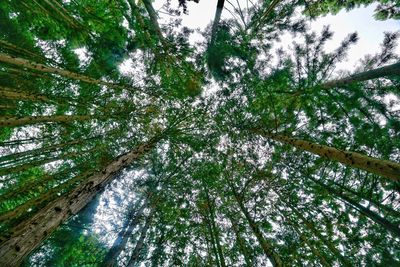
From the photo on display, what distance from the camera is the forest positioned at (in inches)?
191

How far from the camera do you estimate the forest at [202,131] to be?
15.9 feet

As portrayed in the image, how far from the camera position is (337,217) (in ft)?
22.2

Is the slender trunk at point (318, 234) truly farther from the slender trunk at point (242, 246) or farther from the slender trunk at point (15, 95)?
the slender trunk at point (15, 95)

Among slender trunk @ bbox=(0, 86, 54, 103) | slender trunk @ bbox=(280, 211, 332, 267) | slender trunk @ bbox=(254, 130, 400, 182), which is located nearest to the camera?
slender trunk @ bbox=(254, 130, 400, 182)

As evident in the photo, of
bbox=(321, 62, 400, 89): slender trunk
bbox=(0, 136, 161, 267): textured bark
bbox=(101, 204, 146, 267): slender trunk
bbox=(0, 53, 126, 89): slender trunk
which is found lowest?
bbox=(0, 136, 161, 267): textured bark

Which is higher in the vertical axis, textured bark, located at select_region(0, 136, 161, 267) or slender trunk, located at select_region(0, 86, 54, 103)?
slender trunk, located at select_region(0, 86, 54, 103)

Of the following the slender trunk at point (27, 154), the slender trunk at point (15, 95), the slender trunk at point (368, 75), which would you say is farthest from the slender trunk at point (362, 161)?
the slender trunk at point (27, 154)

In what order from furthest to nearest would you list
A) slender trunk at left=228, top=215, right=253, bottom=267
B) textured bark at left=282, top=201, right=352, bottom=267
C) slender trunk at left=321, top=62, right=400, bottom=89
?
slender trunk at left=228, top=215, right=253, bottom=267 → textured bark at left=282, top=201, right=352, bottom=267 → slender trunk at left=321, top=62, right=400, bottom=89

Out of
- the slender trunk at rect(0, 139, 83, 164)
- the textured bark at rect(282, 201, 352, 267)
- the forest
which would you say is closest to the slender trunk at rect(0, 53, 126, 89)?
the forest

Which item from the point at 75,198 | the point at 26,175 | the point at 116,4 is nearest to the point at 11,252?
the point at 75,198

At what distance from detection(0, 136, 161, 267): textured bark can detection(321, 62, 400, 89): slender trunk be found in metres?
6.45

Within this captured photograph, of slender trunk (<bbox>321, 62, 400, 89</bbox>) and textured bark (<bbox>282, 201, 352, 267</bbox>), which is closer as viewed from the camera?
slender trunk (<bbox>321, 62, 400, 89</bbox>)

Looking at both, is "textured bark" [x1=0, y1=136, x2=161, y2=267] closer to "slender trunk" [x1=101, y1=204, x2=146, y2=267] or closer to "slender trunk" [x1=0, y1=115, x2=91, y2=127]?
"slender trunk" [x1=0, y1=115, x2=91, y2=127]

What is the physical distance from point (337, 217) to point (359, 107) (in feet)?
10.8
